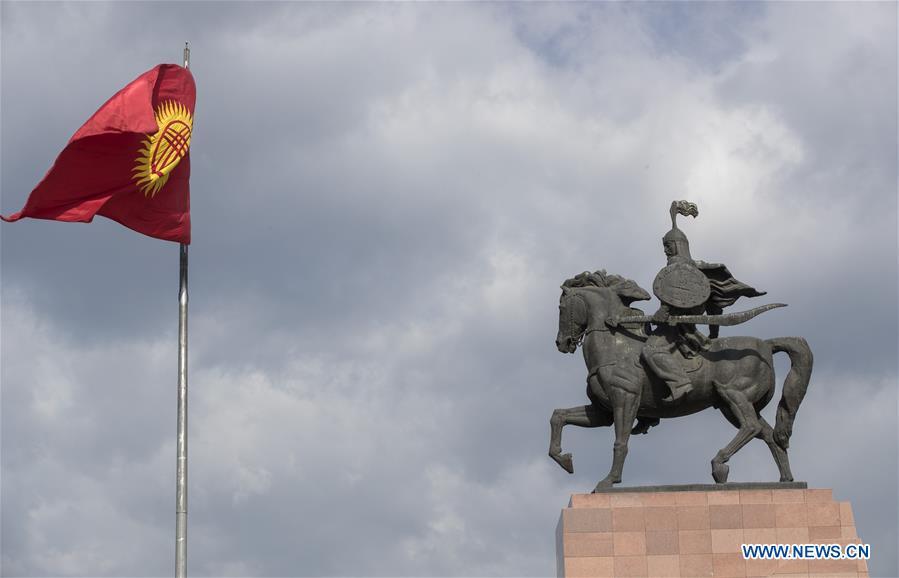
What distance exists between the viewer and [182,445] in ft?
79.3

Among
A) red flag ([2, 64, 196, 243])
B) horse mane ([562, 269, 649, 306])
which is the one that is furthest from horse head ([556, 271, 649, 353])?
red flag ([2, 64, 196, 243])

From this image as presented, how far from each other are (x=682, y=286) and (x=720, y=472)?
3.34m

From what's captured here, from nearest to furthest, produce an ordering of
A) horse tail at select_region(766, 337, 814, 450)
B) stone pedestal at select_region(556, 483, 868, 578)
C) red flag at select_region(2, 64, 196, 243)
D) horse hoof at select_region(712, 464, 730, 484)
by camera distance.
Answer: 1. red flag at select_region(2, 64, 196, 243)
2. stone pedestal at select_region(556, 483, 868, 578)
3. horse hoof at select_region(712, 464, 730, 484)
4. horse tail at select_region(766, 337, 814, 450)

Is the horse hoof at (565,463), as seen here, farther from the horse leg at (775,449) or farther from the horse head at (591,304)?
the horse leg at (775,449)

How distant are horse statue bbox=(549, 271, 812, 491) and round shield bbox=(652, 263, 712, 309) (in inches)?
14.7

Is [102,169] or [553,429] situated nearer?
[102,169]

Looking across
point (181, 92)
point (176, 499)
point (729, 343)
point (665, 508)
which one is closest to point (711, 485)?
point (665, 508)

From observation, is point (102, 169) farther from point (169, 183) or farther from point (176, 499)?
point (176, 499)

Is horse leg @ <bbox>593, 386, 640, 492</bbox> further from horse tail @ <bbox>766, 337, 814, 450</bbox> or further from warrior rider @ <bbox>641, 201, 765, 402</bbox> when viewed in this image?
horse tail @ <bbox>766, 337, 814, 450</bbox>

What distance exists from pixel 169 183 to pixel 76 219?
194cm

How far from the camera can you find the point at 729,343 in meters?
28.0

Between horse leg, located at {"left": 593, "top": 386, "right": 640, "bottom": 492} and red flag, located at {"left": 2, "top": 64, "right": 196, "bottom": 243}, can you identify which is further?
horse leg, located at {"left": 593, "top": 386, "right": 640, "bottom": 492}

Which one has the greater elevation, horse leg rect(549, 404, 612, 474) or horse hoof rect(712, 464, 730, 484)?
horse leg rect(549, 404, 612, 474)

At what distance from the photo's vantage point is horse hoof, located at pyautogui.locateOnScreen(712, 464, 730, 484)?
88.9ft
